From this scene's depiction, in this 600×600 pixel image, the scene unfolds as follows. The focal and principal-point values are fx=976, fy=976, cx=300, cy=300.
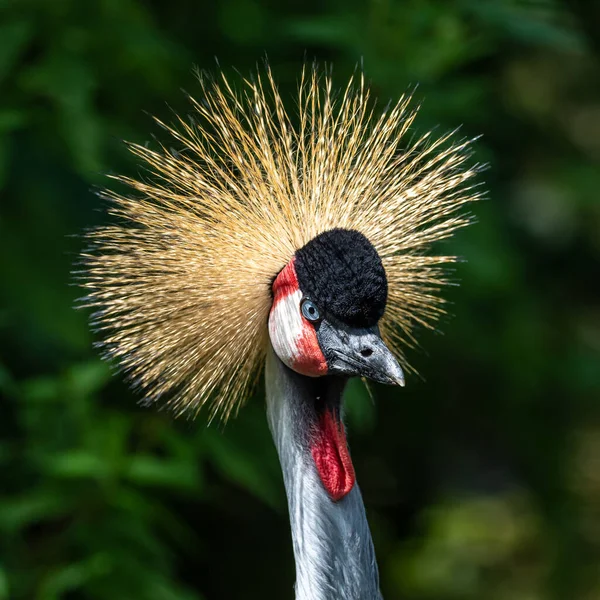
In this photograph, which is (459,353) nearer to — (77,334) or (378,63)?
(378,63)

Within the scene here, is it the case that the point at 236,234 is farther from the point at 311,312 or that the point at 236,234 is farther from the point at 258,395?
the point at 258,395

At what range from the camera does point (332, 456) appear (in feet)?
5.27

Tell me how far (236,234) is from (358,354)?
327mm

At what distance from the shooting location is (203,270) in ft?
5.43

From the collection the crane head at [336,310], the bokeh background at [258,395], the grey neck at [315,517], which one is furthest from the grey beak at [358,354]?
the bokeh background at [258,395]

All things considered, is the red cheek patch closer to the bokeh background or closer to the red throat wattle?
the red throat wattle

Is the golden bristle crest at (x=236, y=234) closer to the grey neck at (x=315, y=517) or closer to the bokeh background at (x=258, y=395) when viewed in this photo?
the grey neck at (x=315, y=517)

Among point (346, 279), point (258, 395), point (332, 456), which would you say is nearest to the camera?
point (346, 279)

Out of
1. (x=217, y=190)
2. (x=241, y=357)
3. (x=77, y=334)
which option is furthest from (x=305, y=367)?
(x=77, y=334)

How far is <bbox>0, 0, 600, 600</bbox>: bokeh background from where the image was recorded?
2.38 meters

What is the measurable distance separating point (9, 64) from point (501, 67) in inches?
71.2

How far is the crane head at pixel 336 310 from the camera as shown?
58.4 inches

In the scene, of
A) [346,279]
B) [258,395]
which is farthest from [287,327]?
[258,395]

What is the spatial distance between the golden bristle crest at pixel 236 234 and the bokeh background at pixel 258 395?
261 millimetres
